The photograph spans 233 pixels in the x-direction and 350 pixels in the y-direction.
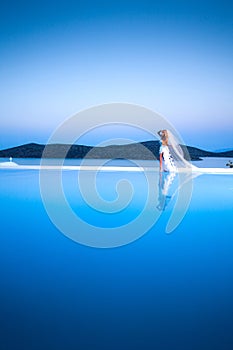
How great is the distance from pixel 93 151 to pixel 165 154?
57.7 feet

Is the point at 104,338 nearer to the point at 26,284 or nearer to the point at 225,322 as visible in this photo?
the point at 225,322

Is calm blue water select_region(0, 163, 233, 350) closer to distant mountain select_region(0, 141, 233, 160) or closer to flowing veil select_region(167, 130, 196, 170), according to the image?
flowing veil select_region(167, 130, 196, 170)

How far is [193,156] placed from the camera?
27.0 m

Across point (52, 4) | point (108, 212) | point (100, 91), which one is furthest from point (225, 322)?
point (100, 91)

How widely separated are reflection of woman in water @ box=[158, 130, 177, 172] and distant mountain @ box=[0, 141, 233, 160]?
11.4 meters

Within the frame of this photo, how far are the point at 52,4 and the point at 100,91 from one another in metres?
5.07

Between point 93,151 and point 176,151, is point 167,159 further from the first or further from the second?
point 93,151

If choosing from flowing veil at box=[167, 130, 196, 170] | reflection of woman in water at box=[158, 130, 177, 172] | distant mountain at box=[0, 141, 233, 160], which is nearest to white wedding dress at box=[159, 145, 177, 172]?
reflection of woman in water at box=[158, 130, 177, 172]

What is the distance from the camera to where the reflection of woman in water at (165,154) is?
35.6 ft

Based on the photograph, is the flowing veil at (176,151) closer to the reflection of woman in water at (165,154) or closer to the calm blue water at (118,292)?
the reflection of woman in water at (165,154)

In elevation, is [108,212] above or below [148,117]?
below

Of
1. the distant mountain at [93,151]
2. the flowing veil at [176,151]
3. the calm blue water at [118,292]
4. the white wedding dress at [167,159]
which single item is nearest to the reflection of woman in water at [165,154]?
the white wedding dress at [167,159]

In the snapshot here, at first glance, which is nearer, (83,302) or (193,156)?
(83,302)

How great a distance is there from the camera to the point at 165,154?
10.9 meters
